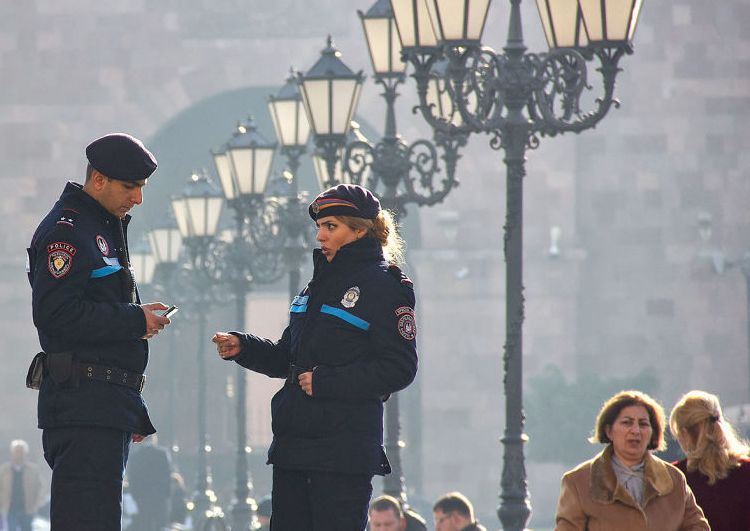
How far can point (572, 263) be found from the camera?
32.6 m

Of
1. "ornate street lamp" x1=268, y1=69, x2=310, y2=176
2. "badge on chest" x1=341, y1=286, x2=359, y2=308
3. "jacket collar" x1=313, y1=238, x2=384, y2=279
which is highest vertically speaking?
"ornate street lamp" x1=268, y1=69, x2=310, y2=176

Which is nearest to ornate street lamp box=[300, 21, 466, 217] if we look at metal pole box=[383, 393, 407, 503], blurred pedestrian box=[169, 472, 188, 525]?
metal pole box=[383, 393, 407, 503]

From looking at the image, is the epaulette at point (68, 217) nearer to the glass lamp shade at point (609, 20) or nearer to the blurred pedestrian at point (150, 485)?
the glass lamp shade at point (609, 20)

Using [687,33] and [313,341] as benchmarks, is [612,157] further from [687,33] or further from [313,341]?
[313,341]

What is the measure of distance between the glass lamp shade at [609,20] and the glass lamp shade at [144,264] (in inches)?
705

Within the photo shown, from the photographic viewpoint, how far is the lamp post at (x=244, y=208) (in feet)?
59.4

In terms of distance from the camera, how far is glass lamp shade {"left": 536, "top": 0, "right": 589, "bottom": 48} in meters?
11.1

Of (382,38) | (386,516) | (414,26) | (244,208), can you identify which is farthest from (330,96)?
(386,516)

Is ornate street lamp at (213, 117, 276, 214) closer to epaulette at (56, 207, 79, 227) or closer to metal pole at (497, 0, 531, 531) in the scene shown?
metal pole at (497, 0, 531, 531)

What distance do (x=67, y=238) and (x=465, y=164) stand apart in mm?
26667

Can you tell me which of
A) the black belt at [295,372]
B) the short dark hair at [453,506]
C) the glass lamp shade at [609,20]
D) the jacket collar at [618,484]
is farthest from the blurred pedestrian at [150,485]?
the black belt at [295,372]

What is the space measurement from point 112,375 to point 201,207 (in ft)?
49.2

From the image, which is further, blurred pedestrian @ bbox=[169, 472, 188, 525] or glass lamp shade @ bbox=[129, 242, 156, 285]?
glass lamp shade @ bbox=[129, 242, 156, 285]

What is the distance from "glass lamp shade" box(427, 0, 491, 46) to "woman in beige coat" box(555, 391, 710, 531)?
14.4ft
